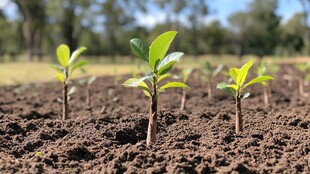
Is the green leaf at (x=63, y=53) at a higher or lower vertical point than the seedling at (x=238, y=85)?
higher

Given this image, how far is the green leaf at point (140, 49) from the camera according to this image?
10.2 feet

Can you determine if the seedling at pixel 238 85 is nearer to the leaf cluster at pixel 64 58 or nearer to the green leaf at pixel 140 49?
the green leaf at pixel 140 49

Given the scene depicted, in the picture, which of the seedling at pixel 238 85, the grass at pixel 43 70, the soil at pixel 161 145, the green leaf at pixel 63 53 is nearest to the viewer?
the soil at pixel 161 145

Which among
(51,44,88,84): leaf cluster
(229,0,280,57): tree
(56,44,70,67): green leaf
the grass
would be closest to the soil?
(51,44,88,84): leaf cluster

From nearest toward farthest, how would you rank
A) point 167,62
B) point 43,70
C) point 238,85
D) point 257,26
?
point 167,62, point 238,85, point 43,70, point 257,26

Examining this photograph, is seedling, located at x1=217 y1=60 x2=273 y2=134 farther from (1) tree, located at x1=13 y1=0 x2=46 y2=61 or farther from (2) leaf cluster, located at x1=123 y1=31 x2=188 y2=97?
(1) tree, located at x1=13 y1=0 x2=46 y2=61

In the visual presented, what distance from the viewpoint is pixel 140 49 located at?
313cm

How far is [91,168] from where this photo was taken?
2.78m

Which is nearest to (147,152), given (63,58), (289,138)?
(289,138)

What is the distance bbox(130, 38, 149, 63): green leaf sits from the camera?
123 inches

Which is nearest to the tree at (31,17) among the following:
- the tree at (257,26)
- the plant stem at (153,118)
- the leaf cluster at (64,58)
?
the tree at (257,26)

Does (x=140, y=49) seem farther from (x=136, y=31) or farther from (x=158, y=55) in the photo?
(x=136, y=31)

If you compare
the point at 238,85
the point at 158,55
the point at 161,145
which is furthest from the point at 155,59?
the point at 238,85

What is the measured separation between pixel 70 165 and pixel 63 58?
6.00 ft
